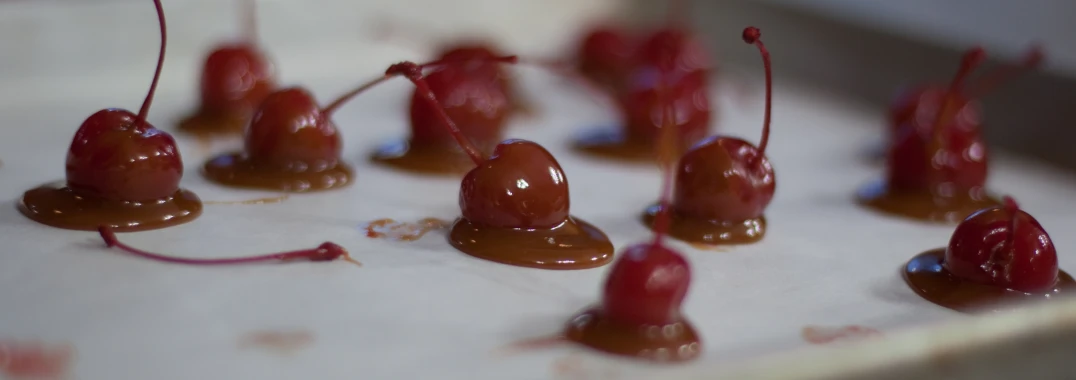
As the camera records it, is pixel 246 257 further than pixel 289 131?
No

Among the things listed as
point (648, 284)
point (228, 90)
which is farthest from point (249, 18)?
point (648, 284)

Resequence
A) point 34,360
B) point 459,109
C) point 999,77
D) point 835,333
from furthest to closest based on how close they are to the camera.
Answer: point 999,77 < point 459,109 < point 835,333 < point 34,360

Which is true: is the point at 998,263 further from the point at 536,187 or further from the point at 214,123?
the point at 214,123

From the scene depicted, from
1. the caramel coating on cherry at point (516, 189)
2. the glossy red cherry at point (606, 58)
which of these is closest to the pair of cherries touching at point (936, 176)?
the caramel coating on cherry at point (516, 189)

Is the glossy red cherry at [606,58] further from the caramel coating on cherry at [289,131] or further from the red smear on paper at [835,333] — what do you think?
the red smear on paper at [835,333]

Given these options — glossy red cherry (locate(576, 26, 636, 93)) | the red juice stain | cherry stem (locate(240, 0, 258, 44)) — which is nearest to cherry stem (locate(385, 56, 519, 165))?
the red juice stain

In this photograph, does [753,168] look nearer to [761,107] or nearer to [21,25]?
[761,107]
